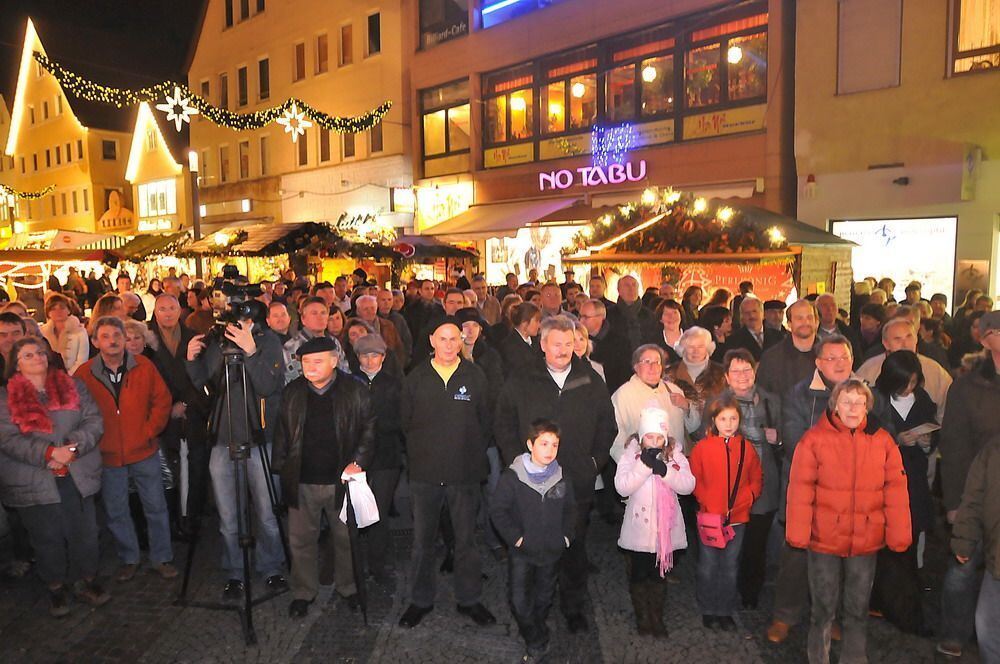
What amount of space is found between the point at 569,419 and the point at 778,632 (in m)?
Answer: 1.86

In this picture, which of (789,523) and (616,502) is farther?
(616,502)

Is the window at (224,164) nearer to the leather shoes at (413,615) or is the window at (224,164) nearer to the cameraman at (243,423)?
the cameraman at (243,423)

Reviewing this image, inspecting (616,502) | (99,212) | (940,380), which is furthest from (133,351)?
(99,212)

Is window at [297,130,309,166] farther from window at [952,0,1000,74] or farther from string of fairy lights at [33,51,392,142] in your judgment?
window at [952,0,1000,74]

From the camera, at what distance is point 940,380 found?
5.13 metres

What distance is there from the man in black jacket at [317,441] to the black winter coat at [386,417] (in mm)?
276

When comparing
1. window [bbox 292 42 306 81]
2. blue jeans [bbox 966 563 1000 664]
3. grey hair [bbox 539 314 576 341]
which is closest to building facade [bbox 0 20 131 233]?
window [bbox 292 42 306 81]

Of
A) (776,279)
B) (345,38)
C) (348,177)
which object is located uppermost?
(345,38)

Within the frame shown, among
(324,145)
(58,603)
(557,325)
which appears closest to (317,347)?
(557,325)

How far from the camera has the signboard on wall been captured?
43.1 ft

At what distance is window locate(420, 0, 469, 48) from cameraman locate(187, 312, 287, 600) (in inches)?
776

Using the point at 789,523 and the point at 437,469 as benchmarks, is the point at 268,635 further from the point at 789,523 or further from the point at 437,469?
the point at 789,523

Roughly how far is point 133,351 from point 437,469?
2.79 m

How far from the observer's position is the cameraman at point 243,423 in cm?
489
